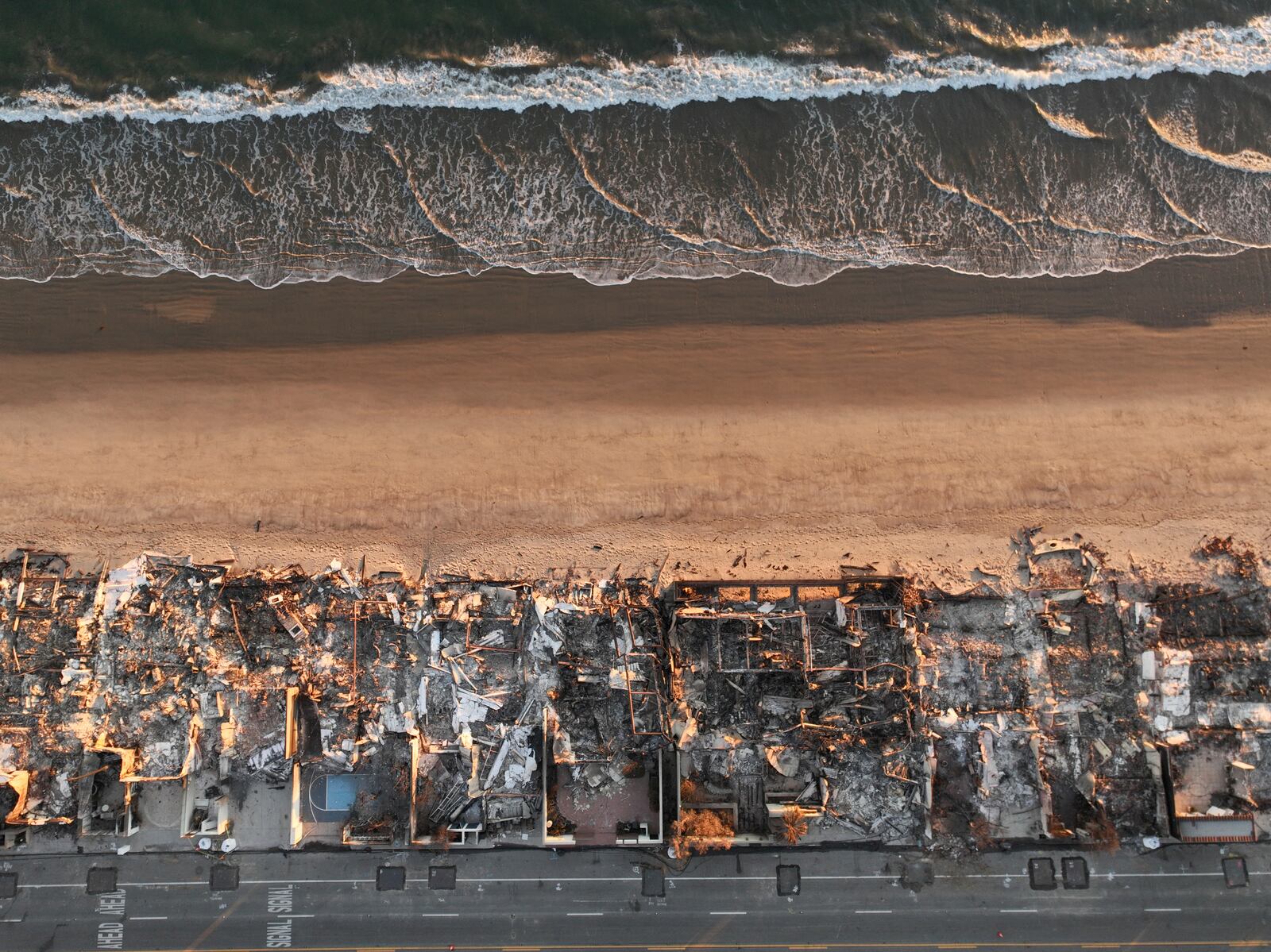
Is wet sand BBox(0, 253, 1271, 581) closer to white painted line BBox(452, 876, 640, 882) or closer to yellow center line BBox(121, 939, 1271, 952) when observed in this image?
white painted line BBox(452, 876, 640, 882)

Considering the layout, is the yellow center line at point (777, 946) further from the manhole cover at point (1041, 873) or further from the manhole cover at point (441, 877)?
the manhole cover at point (441, 877)

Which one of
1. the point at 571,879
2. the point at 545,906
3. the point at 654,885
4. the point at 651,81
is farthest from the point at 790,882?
the point at 651,81


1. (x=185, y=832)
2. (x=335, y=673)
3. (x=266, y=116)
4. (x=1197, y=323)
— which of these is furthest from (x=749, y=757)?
(x=266, y=116)

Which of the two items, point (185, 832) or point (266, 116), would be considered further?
point (266, 116)

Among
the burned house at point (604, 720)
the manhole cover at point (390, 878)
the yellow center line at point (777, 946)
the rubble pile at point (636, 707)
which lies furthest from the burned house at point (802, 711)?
the manhole cover at point (390, 878)

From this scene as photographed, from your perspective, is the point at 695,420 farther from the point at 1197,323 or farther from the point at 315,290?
the point at 1197,323

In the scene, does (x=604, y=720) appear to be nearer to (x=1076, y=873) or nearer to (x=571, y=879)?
(x=571, y=879)
